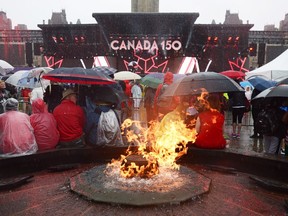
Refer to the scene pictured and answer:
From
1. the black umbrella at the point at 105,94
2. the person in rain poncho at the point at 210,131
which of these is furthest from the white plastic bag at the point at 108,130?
the person in rain poncho at the point at 210,131

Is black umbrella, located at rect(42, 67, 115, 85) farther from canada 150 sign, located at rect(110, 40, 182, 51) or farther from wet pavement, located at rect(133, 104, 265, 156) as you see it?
canada 150 sign, located at rect(110, 40, 182, 51)

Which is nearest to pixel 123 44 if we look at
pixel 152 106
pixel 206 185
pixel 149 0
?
pixel 149 0

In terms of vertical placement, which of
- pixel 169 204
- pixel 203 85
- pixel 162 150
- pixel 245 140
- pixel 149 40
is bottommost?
pixel 245 140

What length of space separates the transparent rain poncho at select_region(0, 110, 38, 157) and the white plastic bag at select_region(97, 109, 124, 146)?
1258 millimetres

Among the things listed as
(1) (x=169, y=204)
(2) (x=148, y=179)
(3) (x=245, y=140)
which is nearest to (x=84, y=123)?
(2) (x=148, y=179)

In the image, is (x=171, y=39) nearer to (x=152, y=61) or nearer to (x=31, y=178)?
(x=152, y=61)

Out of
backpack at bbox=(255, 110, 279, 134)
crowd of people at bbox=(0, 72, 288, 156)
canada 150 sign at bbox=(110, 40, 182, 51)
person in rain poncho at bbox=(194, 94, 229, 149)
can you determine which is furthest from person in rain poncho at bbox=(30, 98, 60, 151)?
canada 150 sign at bbox=(110, 40, 182, 51)

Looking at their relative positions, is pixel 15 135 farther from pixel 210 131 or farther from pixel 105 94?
pixel 210 131

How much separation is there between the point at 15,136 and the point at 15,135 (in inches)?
0.7

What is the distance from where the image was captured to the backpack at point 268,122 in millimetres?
6039

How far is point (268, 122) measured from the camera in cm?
605

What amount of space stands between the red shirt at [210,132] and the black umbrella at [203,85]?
23.8 inches

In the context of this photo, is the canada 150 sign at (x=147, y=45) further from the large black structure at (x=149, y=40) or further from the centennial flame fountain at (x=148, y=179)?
the centennial flame fountain at (x=148, y=179)

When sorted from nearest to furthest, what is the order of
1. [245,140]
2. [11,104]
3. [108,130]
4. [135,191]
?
[135,191] → [11,104] → [108,130] → [245,140]
